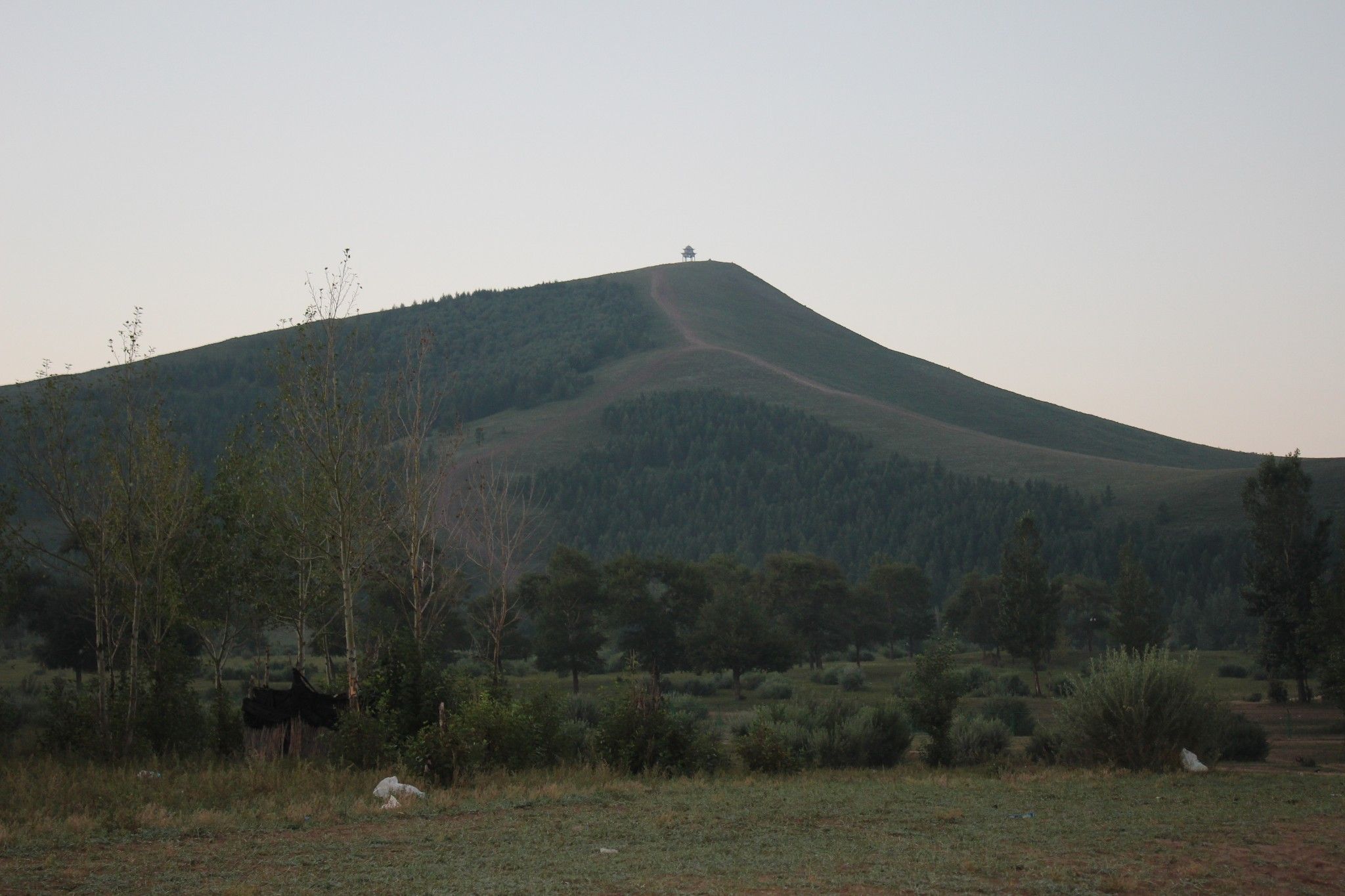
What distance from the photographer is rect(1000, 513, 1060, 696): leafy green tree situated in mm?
52562

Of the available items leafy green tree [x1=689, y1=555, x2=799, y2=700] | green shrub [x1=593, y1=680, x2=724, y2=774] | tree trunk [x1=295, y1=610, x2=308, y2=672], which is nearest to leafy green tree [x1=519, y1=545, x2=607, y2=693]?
leafy green tree [x1=689, y1=555, x2=799, y2=700]

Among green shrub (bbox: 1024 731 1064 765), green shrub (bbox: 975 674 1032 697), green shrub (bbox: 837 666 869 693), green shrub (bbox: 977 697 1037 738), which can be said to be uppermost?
green shrub (bbox: 1024 731 1064 765)

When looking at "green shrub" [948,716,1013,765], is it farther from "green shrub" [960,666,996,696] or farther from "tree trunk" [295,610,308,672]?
"green shrub" [960,666,996,696]

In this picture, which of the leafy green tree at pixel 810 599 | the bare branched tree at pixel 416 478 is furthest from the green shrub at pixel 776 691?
the bare branched tree at pixel 416 478

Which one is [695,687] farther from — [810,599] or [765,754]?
[765,754]

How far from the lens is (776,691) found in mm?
49094

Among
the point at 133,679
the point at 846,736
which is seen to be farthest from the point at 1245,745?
the point at 133,679

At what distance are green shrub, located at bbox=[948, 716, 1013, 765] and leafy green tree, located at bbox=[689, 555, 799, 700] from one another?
25.8 m

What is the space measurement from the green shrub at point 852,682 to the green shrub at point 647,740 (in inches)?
1245

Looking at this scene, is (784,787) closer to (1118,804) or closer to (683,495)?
(1118,804)

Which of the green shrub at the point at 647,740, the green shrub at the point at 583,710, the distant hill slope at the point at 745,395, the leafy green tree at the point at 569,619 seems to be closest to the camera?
the green shrub at the point at 647,740

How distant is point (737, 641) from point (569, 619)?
8810 millimetres

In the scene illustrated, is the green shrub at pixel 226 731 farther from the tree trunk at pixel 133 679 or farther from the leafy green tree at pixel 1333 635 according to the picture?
the leafy green tree at pixel 1333 635

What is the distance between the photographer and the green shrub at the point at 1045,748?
21609mm
